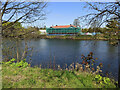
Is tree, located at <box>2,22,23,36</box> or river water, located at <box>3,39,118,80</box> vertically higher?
tree, located at <box>2,22,23,36</box>

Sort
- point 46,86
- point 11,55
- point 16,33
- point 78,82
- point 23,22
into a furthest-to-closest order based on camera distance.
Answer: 1. point 11,55
2. point 16,33
3. point 23,22
4. point 78,82
5. point 46,86

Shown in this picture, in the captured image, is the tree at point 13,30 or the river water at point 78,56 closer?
the tree at point 13,30

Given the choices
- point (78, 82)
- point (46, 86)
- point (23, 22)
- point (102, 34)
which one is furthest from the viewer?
point (23, 22)

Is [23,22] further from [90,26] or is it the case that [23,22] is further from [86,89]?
[86,89]

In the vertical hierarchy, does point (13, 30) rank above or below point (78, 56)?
above

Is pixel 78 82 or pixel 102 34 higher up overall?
pixel 102 34

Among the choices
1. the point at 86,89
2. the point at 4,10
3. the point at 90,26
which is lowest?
the point at 86,89

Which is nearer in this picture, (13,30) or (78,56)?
(13,30)

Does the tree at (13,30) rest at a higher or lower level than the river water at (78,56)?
higher

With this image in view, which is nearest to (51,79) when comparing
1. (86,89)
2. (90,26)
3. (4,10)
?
(86,89)

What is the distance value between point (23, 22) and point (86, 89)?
406 cm

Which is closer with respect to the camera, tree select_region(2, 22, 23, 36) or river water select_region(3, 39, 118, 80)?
tree select_region(2, 22, 23, 36)

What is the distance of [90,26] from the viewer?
14.7ft

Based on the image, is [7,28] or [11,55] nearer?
[7,28]
